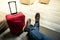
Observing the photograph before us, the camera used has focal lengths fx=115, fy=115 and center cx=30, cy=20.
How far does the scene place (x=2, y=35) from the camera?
1.41m

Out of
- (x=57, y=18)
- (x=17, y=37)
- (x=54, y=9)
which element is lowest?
(x=17, y=37)

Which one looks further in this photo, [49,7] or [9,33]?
[49,7]

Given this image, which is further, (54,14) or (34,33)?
(54,14)

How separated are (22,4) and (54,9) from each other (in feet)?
1.80

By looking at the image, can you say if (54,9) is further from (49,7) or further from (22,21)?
(22,21)

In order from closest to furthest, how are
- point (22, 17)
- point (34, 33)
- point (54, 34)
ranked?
point (34, 33)
point (22, 17)
point (54, 34)

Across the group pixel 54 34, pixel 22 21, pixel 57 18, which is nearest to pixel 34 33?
pixel 22 21

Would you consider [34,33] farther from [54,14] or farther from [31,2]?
[31,2]

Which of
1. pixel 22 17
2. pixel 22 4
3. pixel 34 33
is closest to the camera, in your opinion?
pixel 34 33

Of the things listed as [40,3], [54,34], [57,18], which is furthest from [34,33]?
[40,3]

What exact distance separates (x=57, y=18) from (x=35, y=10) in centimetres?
36

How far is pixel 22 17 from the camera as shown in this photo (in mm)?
1352

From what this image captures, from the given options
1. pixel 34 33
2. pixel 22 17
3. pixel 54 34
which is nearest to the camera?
pixel 34 33

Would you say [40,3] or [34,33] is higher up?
[40,3]
